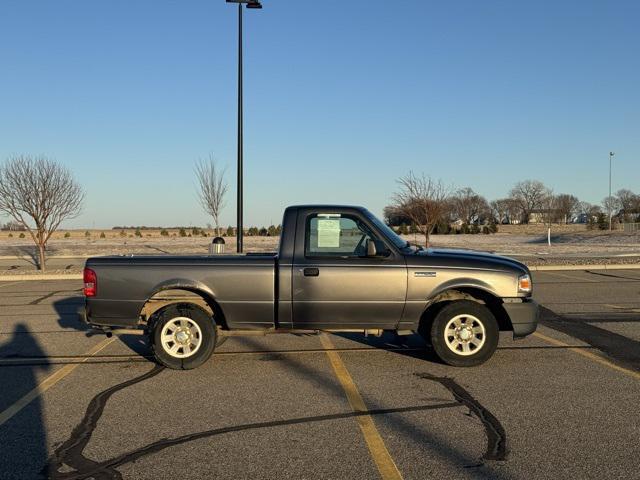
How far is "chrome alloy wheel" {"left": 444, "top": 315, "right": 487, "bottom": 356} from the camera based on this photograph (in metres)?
6.51

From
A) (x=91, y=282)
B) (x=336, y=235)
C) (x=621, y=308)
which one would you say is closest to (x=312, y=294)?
(x=336, y=235)

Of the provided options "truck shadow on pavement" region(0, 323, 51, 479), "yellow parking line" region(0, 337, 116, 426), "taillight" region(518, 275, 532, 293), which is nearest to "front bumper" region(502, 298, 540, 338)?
"taillight" region(518, 275, 532, 293)

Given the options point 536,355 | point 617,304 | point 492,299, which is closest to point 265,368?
point 492,299

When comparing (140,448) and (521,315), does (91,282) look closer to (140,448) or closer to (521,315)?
(140,448)

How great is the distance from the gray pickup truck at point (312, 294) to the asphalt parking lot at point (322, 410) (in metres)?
0.44

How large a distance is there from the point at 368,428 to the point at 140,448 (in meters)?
1.79

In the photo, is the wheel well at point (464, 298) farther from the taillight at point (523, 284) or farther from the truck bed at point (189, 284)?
the truck bed at point (189, 284)

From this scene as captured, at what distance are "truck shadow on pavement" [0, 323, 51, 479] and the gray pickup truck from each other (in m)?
1.01

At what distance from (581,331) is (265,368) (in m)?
4.97

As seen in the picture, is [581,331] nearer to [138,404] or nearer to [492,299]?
[492,299]

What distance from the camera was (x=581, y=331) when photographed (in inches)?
335

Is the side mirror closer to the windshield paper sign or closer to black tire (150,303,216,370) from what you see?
the windshield paper sign

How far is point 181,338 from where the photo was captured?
6.54 metres

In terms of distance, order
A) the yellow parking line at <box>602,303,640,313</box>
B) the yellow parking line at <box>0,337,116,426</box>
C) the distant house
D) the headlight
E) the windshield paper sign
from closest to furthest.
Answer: the yellow parking line at <box>0,337,116,426</box> → the headlight → the windshield paper sign → the yellow parking line at <box>602,303,640,313</box> → the distant house
